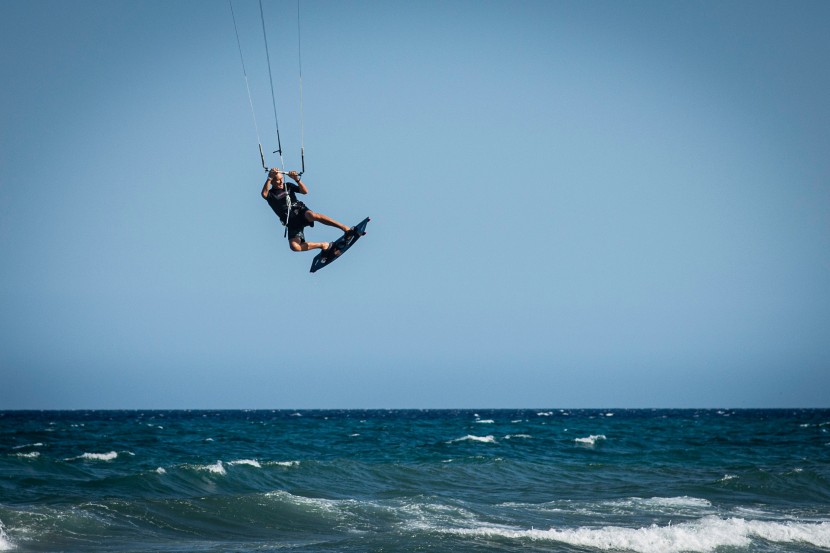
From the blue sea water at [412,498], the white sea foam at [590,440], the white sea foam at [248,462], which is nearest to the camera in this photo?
the blue sea water at [412,498]

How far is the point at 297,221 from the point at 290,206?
32 centimetres

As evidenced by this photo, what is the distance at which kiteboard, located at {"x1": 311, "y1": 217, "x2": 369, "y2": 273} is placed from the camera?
1488cm

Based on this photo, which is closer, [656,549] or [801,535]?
[656,549]

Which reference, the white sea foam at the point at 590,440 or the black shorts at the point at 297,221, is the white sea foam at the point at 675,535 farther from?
the white sea foam at the point at 590,440

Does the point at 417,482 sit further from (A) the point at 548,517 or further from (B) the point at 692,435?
(B) the point at 692,435

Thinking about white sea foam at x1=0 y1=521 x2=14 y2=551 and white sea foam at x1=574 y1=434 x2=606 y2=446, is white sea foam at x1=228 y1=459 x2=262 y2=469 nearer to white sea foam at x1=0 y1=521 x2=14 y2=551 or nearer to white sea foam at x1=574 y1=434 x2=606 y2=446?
white sea foam at x1=0 y1=521 x2=14 y2=551

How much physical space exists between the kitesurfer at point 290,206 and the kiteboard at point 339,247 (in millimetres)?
626

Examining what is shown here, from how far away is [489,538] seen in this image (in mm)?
15664

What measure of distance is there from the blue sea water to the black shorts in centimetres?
552

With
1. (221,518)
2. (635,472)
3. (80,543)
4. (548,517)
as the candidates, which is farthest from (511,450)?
(80,543)

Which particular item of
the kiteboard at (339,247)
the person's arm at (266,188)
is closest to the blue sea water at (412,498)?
the kiteboard at (339,247)

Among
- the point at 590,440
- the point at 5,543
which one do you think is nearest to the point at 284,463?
the point at 5,543

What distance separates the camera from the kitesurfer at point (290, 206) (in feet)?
45.8

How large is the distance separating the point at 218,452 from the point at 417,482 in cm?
1215
